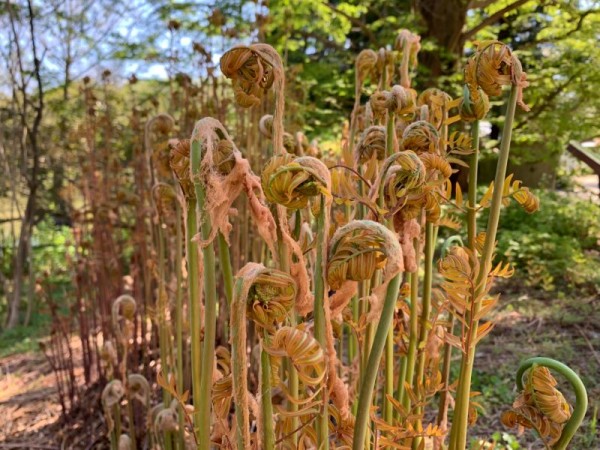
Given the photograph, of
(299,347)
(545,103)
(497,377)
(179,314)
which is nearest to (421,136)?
(299,347)

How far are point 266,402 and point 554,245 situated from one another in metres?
3.88

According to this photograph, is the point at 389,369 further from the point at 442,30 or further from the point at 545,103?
the point at 442,30

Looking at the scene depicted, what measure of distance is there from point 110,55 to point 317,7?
224cm

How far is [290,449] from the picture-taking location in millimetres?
522

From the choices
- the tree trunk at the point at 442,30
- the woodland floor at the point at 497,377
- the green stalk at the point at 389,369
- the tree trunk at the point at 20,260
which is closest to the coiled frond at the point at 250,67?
the green stalk at the point at 389,369

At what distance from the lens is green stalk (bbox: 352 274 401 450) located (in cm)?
41

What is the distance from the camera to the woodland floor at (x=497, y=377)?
1.76 meters

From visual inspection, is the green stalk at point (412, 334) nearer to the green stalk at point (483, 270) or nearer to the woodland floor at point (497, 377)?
the green stalk at point (483, 270)

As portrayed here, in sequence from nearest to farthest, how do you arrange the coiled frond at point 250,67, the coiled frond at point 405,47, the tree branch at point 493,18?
the coiled frond at point 250,67, the coiled frond at point 405,47, the tree branch at point 493,18

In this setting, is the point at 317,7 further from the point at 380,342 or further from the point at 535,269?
the point at 380,342

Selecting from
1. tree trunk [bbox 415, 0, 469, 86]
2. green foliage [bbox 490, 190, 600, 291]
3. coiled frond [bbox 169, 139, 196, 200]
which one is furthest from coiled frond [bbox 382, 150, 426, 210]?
tree trunk [bbox 415, 0, 469, 86]

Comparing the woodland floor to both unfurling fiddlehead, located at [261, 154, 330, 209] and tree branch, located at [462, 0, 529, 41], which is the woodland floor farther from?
tree branch, located at [462, 0, 529, 41]

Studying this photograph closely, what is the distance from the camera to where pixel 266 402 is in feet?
1.48

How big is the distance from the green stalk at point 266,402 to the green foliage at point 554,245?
2.94 meters
